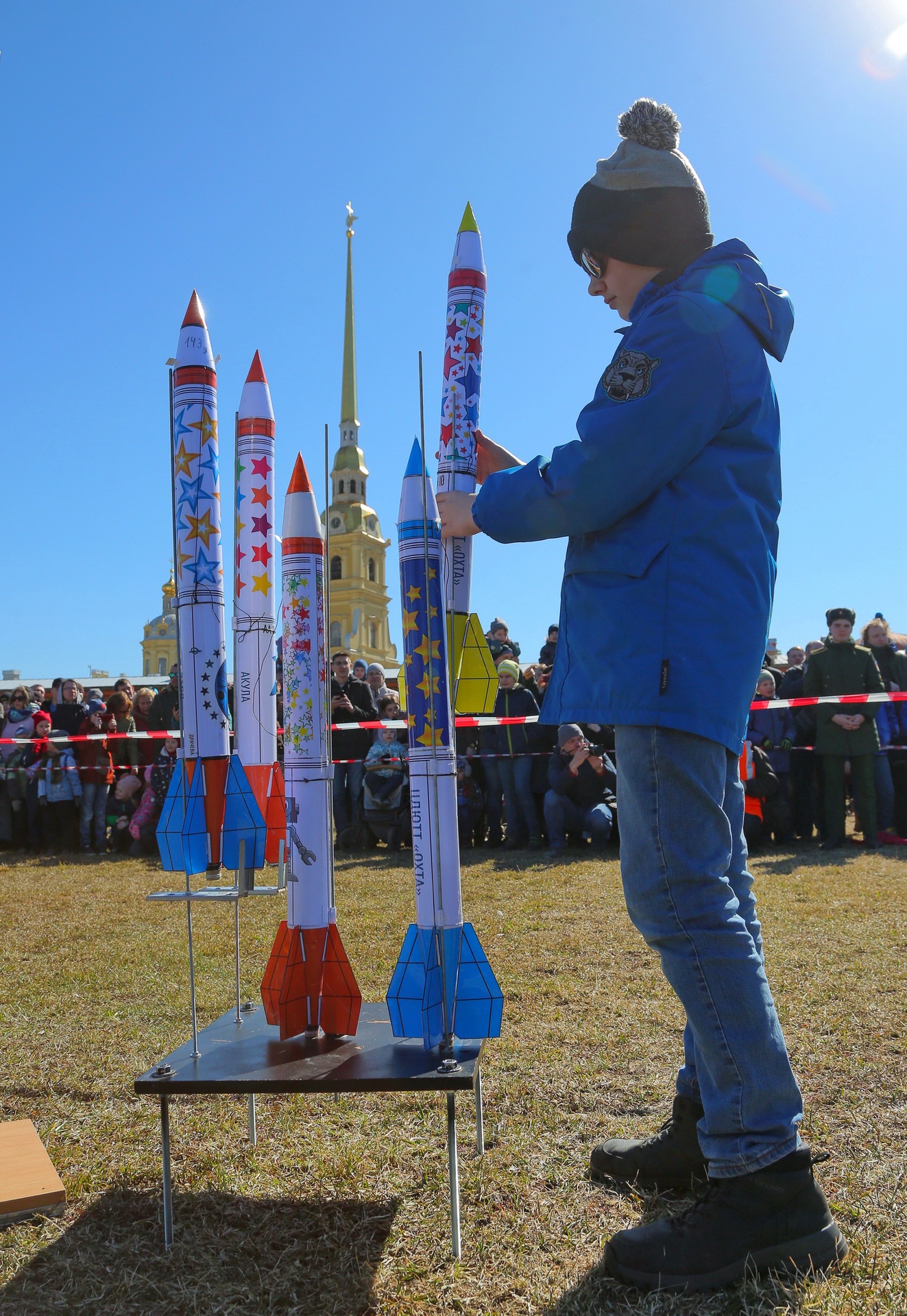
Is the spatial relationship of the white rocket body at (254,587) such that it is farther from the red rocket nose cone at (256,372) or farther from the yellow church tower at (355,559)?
the yellow church tower at (355,559)

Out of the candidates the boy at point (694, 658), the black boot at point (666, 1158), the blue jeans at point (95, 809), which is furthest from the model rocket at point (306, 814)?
the blue jeans at point (95, 809)

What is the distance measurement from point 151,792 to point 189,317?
8.16m

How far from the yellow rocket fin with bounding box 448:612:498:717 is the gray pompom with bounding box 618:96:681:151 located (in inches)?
59.0

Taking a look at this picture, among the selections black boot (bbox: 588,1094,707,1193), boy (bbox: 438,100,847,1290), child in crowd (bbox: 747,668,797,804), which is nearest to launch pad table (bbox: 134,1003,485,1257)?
black boot (bbox: 588,1094,707,1193)

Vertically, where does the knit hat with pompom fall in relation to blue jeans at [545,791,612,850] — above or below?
above

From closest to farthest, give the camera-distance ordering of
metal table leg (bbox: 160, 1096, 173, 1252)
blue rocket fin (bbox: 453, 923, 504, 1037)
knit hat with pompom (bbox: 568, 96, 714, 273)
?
knit hat with pompom (bbox: 568, 96, 714, 273) → metal table leg (bbox: 160, 1096, 173, 1252) → blue rocket fin (bbox: 453, 923, 504, 1037)

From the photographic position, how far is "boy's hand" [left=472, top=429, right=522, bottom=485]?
10.2ft

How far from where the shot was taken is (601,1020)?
4453mm

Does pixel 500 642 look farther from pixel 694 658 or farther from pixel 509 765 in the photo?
pixel 694 658

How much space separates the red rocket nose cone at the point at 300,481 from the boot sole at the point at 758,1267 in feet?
8.29

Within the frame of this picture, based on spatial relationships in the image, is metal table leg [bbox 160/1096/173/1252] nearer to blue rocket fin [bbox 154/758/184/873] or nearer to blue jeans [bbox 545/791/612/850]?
blue rocket fin [bbox 154/758/184/873]

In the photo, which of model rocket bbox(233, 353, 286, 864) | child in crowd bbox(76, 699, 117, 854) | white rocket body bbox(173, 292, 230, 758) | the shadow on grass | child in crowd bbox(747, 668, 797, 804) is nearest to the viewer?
the shadow on grass

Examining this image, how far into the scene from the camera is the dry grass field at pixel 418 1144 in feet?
7.98

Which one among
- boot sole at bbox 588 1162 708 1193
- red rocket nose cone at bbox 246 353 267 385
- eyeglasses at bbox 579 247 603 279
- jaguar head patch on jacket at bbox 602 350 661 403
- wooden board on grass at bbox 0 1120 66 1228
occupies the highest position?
red rocket nose cone at bbox 246 353 267 385
